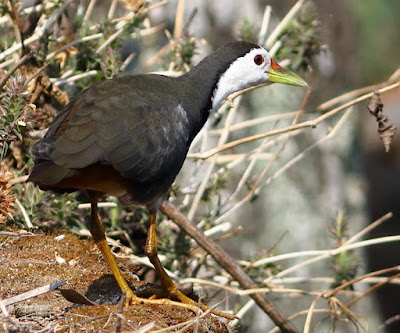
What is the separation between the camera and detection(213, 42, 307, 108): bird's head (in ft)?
10.9

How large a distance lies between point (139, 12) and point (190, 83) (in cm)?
79

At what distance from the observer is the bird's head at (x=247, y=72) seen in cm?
333

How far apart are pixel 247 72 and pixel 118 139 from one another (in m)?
0.95

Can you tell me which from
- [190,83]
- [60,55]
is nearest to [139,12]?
[60,55]

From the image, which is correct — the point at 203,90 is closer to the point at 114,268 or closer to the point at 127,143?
the point at 127,143

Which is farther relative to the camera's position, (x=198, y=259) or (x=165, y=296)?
(x=198, y=259)

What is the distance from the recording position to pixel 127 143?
2729 mm

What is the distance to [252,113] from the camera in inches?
204

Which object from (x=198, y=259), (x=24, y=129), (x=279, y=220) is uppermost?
(x=24, y=129)

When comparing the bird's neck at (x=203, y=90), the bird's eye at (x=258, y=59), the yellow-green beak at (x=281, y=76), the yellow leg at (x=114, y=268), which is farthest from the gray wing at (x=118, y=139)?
the yellow-green beak at (x=281, y=76)

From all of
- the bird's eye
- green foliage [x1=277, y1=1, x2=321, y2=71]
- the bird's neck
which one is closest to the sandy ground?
the bird's neck

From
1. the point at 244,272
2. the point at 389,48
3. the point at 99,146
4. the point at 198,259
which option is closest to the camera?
the point at 99,146

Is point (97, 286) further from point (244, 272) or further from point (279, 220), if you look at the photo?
point (279, 220)

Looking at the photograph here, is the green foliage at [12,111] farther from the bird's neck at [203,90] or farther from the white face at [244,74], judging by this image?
the white face at [244,74]
